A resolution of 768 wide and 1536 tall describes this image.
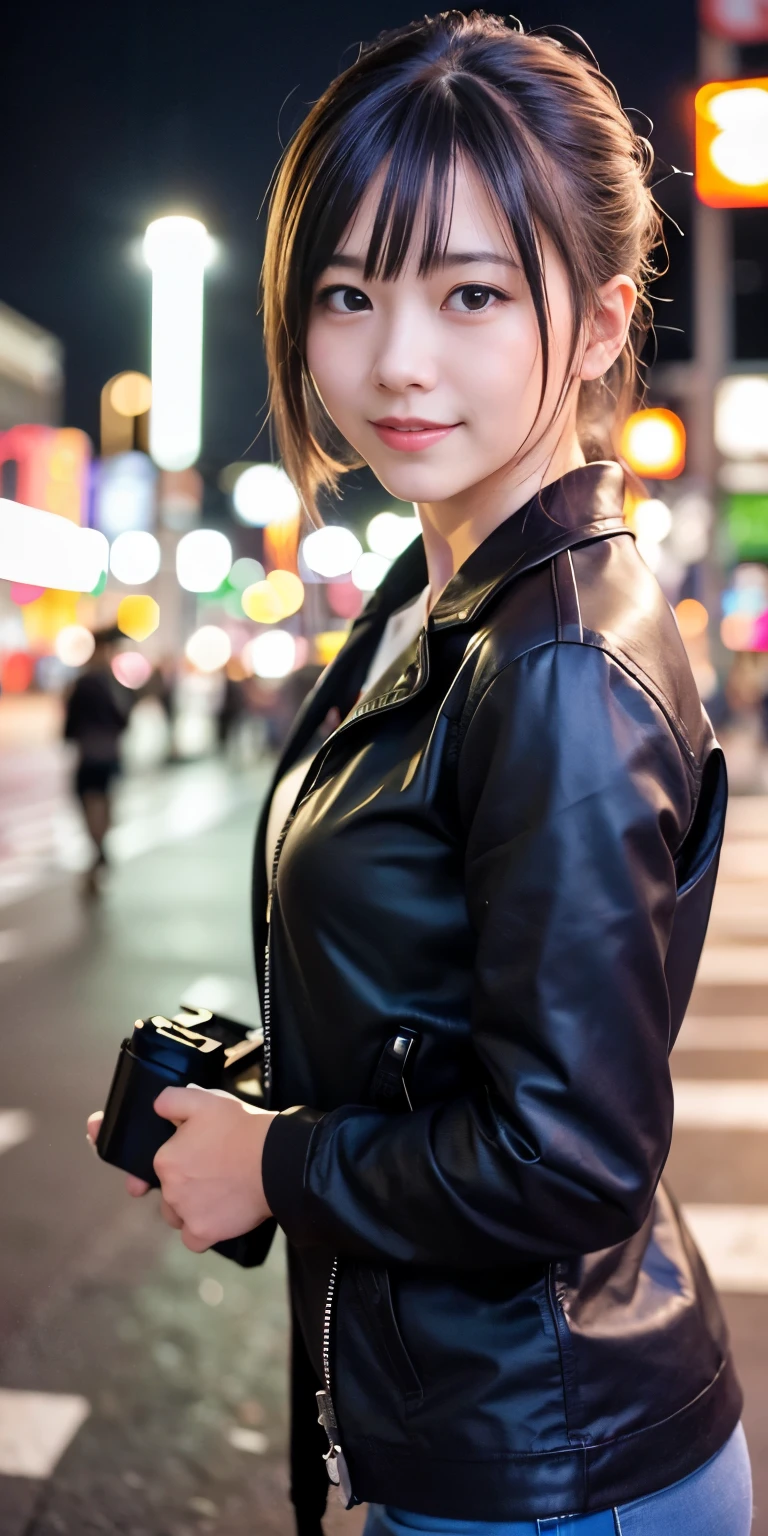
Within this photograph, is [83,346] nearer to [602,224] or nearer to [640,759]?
[602,224]

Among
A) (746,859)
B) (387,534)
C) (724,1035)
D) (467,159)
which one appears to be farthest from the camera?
(387,534)

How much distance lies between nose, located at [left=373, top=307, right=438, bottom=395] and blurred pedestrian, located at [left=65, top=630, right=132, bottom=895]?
23.7 ft

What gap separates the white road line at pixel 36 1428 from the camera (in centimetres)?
213

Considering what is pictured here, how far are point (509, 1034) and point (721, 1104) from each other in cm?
343

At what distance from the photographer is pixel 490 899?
75 cm

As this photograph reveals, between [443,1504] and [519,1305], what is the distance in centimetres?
15

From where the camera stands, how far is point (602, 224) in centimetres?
90

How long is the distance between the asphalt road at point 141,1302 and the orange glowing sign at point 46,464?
2493 cm

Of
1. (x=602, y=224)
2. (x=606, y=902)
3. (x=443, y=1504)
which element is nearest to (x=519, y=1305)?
(x=443, y=1504)

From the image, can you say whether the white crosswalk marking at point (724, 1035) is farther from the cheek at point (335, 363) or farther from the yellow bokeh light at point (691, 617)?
the yellow bokeh light at point (691, 617)

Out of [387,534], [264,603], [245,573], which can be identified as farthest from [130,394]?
[245,573]

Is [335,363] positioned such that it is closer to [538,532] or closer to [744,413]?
[538,532]

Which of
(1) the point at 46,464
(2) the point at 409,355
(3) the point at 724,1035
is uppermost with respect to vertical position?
(1) the point at 46,464

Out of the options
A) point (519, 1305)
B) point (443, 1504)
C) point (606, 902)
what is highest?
point (606, 902)
